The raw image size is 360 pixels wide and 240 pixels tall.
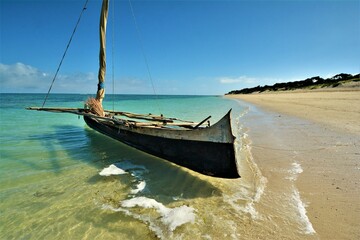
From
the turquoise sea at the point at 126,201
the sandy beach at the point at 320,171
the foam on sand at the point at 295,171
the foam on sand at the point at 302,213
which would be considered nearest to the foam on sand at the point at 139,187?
the turquoise sea at the point at 126,201

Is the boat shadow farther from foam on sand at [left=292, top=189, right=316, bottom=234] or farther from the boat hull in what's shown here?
foam on sand at [left=292, top=189, right=316, bottom=234]

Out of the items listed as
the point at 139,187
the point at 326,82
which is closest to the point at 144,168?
the point at 139,187

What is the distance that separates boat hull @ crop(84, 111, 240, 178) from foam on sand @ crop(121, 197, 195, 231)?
1198mm

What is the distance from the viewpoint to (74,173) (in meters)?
5.65

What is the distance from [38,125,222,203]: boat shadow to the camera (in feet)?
14.8

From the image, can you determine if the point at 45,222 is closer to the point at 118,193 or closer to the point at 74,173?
the point at 118,193

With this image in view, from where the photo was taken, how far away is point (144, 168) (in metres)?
5.97

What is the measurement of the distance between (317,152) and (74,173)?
653 centimetres

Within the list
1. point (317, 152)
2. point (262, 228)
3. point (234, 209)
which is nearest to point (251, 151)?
point (317, 152)

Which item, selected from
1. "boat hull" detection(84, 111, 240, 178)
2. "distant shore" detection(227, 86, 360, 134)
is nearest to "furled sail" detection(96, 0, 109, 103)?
"boat hull" detection(84, 111, 240, 178)

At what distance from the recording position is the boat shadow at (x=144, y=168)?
4513mm

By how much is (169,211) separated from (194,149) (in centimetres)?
160

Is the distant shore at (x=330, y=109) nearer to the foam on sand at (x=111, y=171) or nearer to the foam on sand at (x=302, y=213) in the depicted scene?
the foam on sand at (x=302, y=213)

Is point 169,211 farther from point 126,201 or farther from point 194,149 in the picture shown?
point 194,149
